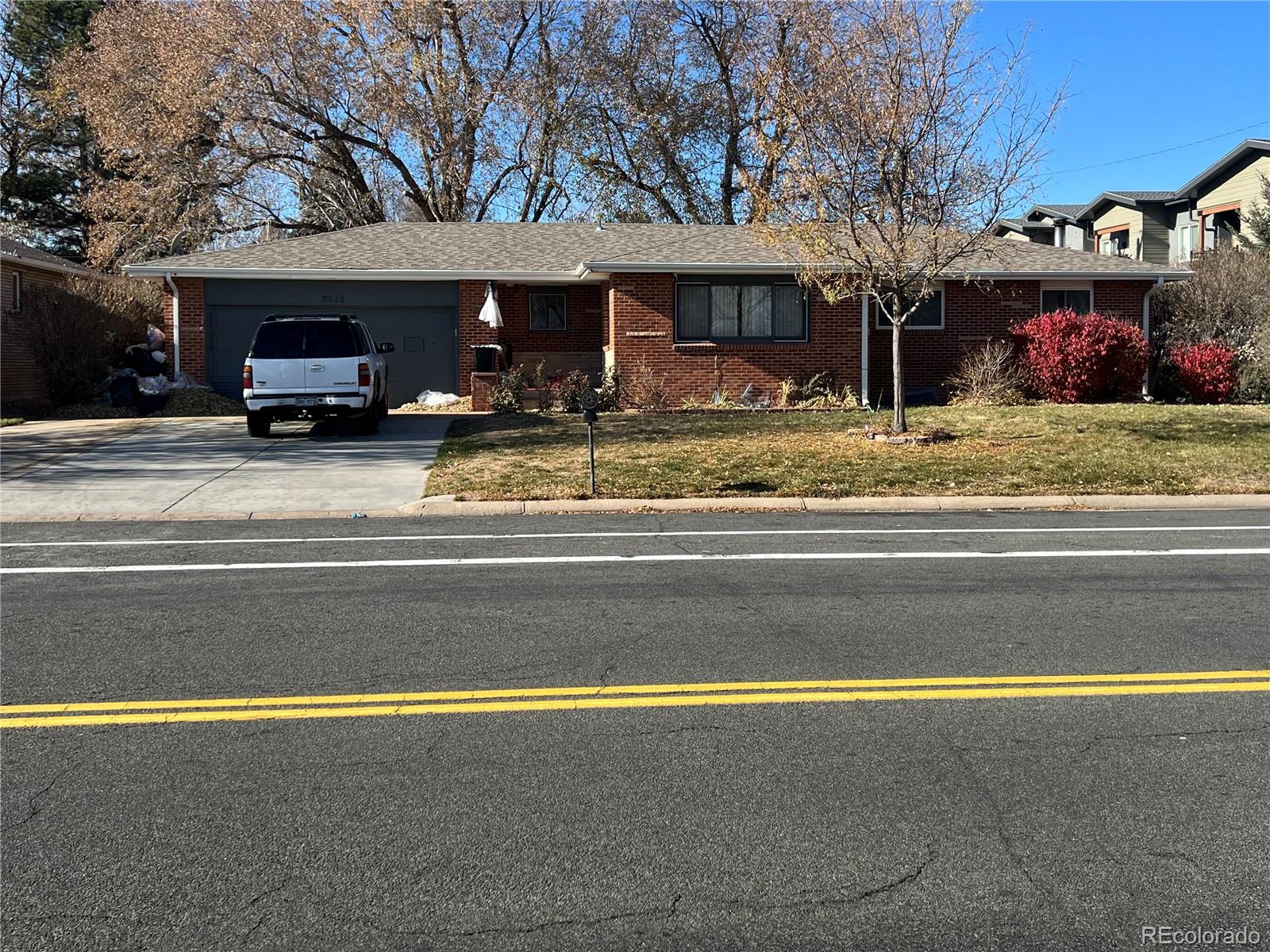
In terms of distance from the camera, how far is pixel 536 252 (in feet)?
90.7

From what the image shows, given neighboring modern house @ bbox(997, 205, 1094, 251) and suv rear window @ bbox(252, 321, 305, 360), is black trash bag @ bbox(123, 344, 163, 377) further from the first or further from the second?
neighboring modern house @ bbox(997, 205, 1094, 251)

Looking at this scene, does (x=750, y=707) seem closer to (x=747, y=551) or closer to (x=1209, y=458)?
(x=747, y=551)

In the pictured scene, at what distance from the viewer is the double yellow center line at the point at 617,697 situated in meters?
5.57

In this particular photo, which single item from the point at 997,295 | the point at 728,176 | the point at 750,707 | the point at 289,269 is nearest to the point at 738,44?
the point at 728,176

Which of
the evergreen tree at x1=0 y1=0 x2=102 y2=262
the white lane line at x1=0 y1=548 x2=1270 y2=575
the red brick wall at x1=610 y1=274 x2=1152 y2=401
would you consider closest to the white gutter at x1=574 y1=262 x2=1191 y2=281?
the red brick wall at x1=610 y1=274 x2=1152 y2=401

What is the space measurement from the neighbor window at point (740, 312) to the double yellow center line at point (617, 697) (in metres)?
18.8

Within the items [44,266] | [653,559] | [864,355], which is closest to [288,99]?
[44,266]

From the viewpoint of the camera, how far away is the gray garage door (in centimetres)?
2553

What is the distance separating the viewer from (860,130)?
1675 cm

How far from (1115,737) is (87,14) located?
48.5 metres

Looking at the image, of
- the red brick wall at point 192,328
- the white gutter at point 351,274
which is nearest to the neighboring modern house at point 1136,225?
the white gutter at point 351,274

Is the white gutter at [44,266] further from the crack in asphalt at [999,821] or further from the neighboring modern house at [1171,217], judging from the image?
the neighboring modern house at [1171,217]

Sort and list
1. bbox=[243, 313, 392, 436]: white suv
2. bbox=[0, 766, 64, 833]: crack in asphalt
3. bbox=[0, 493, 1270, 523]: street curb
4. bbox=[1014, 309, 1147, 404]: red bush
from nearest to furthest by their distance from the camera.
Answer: bbox=[0, 766, 64, 833]: crack in asphalt, bbox=[0, 493, 1270, 523]: street curb, bbox=[243, 313, 392, 436]: white suv, bbox=[1014, 309, 1147, 404]: red bush
